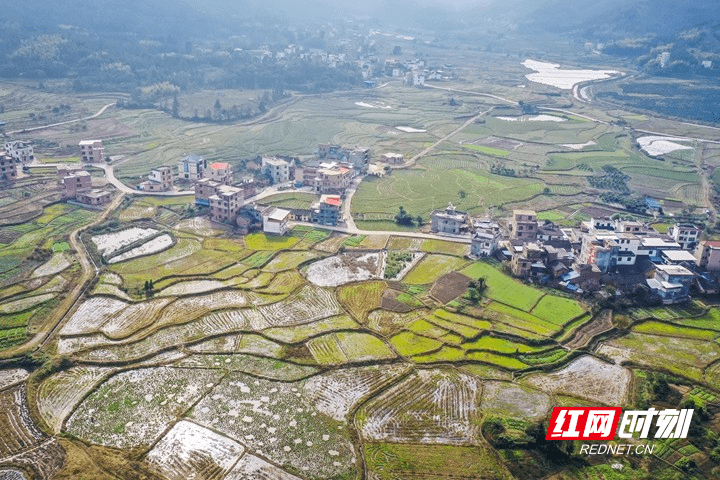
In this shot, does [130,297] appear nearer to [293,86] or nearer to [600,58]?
[293,86]

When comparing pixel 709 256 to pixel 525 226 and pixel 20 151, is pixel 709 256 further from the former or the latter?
pixel 20 151

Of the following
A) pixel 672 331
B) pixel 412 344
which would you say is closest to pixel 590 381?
pixel 672 331

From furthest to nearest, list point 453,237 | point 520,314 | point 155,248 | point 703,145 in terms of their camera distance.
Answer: point 703,145
point 453,237
point 155,248
point 520,314

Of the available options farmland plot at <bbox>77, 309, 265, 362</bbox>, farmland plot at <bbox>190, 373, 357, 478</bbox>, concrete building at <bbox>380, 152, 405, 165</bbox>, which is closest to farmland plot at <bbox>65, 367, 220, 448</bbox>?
farmland plot at <bbox>190, 373, 357, 478</bbox>

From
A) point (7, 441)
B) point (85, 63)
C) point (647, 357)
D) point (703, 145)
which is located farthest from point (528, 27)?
point (7, 441)

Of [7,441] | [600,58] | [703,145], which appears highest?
[600,58]

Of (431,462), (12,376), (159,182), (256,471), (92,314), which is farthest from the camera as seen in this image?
(159,182)
